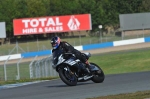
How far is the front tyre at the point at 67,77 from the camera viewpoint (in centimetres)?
1480

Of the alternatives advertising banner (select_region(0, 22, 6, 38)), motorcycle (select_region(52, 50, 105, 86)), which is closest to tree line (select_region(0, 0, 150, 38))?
advertising banner (select_region(0, 22, 6, 38))

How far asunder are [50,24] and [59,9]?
11.6 meters

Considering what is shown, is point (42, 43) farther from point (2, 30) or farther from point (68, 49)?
point (68, 49)

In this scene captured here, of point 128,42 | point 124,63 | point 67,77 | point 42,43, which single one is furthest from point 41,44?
point 67,77

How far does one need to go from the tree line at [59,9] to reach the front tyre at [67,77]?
58.2 meters

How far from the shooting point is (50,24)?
67.4 meters

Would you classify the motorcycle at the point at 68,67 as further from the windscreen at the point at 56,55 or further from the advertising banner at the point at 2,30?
the advertising banner at the point at 2,30

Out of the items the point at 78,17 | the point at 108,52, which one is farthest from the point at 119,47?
the point at 78,17

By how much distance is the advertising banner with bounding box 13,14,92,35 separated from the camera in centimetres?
6694

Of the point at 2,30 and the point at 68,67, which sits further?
the point at 2,30

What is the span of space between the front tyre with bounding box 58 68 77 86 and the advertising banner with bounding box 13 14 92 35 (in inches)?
2044

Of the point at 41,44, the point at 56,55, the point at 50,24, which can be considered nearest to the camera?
the point at 56,55

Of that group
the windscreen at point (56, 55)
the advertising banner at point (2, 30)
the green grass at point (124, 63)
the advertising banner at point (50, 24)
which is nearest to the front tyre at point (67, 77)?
the windscreen at point (56, 55)

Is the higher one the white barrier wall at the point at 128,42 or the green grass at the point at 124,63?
the white barrier wall at the point at 128,42
